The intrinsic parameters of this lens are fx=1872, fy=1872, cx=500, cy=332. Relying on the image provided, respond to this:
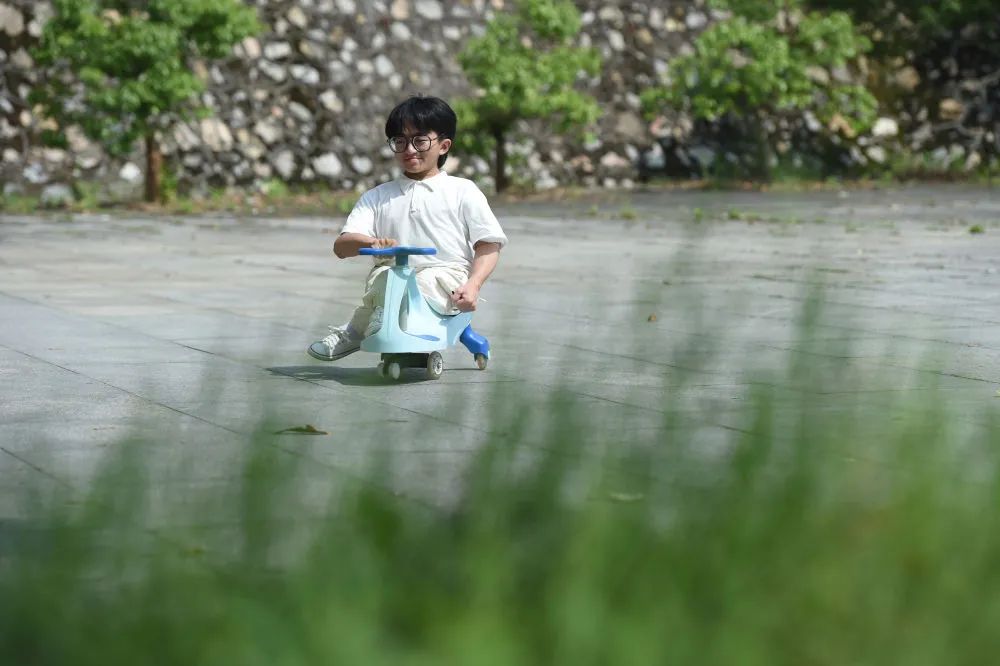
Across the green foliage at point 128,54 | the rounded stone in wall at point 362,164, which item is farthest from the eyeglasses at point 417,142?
the rounded stone in wall at point 362,164

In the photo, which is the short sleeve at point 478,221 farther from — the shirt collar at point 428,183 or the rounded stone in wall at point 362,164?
the rounded stone in wall at point 362,164

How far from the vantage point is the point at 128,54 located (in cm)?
1656

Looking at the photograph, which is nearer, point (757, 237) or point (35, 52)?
point (757, 237)

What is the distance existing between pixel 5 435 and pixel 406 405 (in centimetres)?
131

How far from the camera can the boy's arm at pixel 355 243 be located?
6715 mm

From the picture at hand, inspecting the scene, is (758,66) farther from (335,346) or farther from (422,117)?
(335,346)

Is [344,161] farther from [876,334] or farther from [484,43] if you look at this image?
[876,334]

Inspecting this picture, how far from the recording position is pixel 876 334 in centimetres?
780

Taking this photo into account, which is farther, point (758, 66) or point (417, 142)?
point (758, 66)

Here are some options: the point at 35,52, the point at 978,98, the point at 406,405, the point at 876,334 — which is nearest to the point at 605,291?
the point at 876,334

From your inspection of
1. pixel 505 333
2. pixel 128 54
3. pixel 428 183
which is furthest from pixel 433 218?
pixel 128 54

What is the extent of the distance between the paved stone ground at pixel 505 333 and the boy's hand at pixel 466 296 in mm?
254

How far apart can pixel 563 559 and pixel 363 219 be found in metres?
4.83

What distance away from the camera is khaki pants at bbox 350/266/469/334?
681 cm
